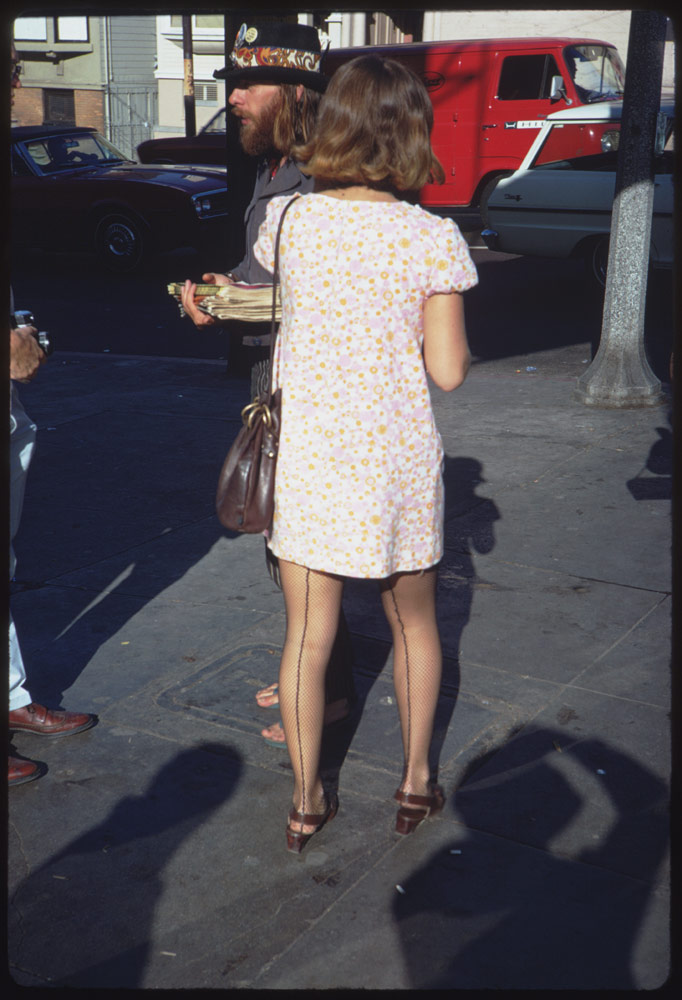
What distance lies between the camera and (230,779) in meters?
3.21

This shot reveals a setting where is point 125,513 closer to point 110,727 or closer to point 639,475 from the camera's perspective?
point 110,727

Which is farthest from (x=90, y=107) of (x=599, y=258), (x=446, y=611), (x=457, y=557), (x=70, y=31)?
(x=446, y=611)

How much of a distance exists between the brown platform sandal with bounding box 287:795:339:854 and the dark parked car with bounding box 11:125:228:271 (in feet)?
38.8

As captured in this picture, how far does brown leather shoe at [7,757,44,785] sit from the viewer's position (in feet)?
10.4

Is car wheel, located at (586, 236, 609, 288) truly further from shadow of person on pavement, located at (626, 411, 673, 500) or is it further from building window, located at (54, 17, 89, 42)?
building window, located at (54, 17, 89, 42)

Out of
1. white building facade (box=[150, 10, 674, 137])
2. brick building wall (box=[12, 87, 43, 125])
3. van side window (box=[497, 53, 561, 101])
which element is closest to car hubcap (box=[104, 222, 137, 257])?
white building facade (box=[150, 10, 674, 137])

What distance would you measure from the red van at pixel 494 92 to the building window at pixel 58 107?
23.9 meters

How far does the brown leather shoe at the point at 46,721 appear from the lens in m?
3.41

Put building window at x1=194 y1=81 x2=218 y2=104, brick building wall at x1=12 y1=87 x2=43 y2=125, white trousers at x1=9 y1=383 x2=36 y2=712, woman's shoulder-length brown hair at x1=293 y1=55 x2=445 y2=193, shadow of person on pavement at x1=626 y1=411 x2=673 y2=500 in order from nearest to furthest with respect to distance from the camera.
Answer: woman's shoulder-length brown hair at x1=293 y1=55 x2=445 y2=193 < white trousers at x1=9 y1=383 x2=36 y2=712 < shadow of person on pavement at x1=626 y1=411 x2=673 y2=500 < building window at x1=194 y1=81 x2=218 y2=104 < brick building wall at x1=12 y1=87 x2=43 y2=125

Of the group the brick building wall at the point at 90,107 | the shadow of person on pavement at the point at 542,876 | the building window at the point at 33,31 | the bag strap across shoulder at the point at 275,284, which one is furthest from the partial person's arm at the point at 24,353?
the building window at the point at 33,31

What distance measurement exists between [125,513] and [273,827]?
2883mm

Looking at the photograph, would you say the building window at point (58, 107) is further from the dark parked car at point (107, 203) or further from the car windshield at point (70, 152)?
the dark parked car at point (107, 203)

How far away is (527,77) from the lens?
627 inches

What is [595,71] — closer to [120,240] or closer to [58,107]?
[120,240]
